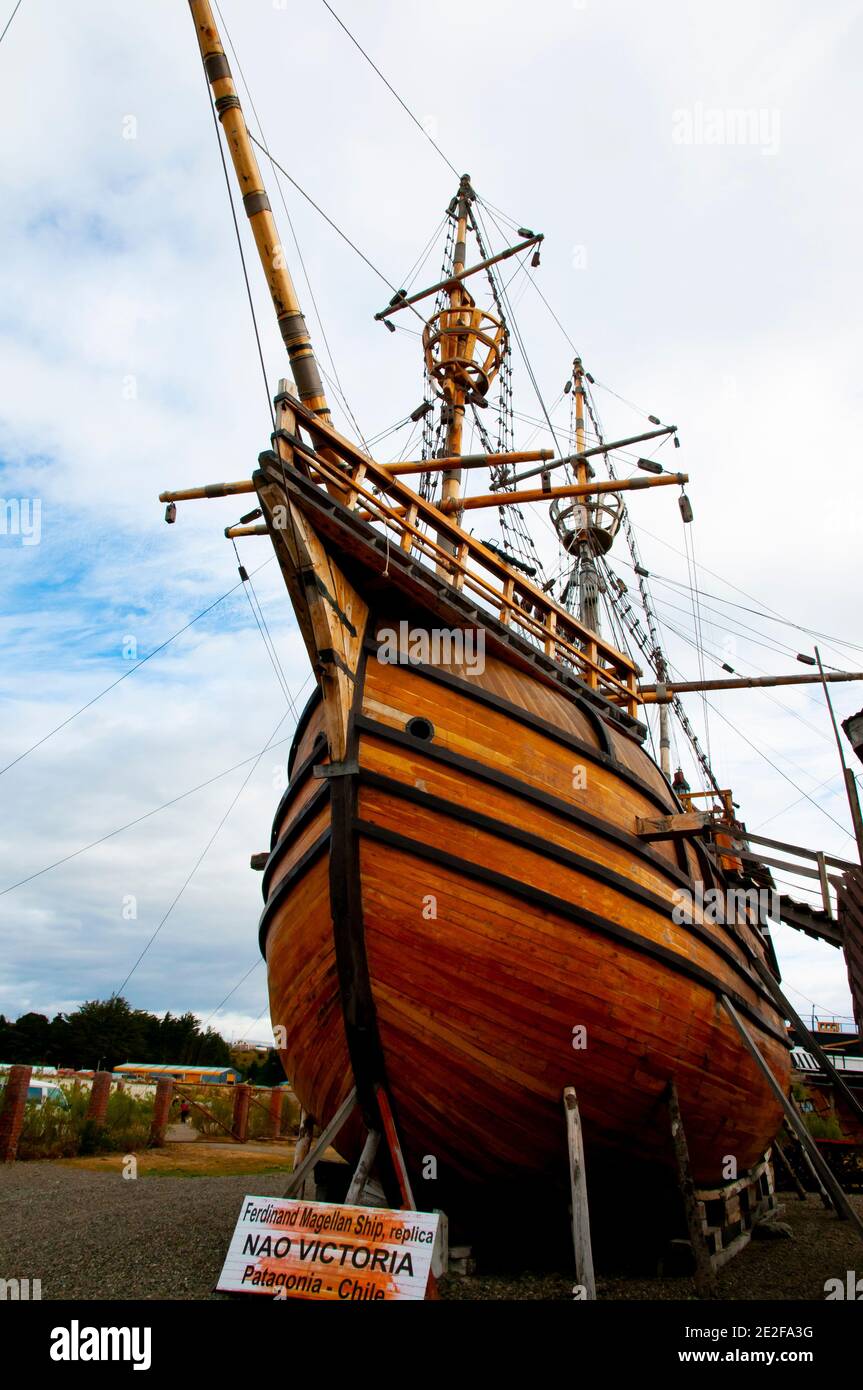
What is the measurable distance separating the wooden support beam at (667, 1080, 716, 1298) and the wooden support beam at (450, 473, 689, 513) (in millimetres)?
6316

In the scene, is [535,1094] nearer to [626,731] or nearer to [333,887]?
[333,887]

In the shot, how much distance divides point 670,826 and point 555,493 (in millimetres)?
4295

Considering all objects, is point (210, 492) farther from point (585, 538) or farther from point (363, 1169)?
point (585, 538)

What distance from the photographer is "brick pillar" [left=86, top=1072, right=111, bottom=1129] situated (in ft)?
49.6

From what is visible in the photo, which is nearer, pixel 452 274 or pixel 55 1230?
pixel 55 1230

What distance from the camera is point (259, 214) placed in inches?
268

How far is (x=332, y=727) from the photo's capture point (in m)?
5.81

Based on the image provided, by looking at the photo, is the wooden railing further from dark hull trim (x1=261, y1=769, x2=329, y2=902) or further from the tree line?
the tree line

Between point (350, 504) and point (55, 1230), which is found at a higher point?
point (350, 504)

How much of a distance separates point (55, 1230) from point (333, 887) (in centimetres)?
520

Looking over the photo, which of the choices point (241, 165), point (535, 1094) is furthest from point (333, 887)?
point (241, 165)

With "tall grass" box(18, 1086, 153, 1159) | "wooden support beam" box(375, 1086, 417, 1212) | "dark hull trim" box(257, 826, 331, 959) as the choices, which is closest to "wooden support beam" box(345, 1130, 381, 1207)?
"wooden support beam" box(375, 1086, 417, 1212)

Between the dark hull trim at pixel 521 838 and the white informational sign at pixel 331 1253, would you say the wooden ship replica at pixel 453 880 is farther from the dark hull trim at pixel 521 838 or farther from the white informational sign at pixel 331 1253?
the white informational sign at pixel 331 1253

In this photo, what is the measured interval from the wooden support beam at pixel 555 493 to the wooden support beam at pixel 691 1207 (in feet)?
20.7
